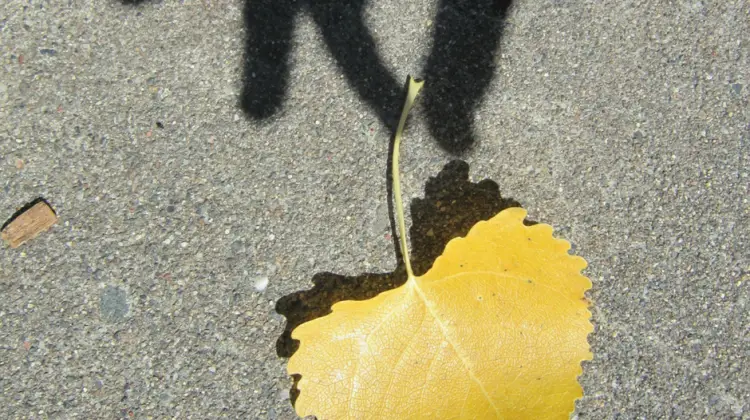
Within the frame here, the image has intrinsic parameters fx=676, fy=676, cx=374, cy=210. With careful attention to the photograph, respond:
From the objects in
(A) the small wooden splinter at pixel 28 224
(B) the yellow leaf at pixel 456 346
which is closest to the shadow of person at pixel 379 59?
(B) the yellow leaf at pixel 456 346

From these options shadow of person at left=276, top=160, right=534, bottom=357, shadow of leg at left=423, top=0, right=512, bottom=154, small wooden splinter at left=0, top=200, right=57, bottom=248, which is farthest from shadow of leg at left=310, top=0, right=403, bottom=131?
small wooden splinter at left=0, top=200, right=57, bottom=248

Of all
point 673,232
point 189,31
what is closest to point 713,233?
point 673,232

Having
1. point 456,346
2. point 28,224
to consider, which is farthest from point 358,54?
point 28,224

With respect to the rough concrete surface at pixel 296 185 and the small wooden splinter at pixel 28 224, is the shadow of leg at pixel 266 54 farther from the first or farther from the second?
the small wooden splinter at pixel 28 224

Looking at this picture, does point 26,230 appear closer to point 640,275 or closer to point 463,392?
Answer: point 463,392

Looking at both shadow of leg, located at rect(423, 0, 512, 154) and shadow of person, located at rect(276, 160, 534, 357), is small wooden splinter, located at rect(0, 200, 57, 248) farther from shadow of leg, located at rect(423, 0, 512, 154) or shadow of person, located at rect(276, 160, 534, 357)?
shadow of leg, located at rect(423, 0, 512, 154)

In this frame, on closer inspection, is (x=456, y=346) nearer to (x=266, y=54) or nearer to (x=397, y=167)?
(x=397, y=167)
